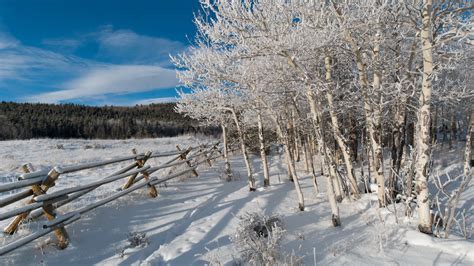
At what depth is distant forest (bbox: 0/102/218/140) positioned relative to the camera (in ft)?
174

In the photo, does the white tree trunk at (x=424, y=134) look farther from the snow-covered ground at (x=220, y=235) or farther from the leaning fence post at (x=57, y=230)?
the leaning fence post at (x=57, y=230)

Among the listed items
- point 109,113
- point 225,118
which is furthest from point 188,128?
point 225,118

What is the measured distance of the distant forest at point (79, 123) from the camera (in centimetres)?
5316

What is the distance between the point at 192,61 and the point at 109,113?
7849cm

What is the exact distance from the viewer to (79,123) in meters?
62.9

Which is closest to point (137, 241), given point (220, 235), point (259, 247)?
point (220, 235)

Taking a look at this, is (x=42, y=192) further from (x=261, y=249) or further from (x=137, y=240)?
(x=261, y=249)

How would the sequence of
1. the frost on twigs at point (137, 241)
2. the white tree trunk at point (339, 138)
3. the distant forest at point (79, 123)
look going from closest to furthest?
1. the frost on twigs at point (137, 241)
2. the white tree trunk at point (339, 138)
3. the distant forest at point (79, 123)

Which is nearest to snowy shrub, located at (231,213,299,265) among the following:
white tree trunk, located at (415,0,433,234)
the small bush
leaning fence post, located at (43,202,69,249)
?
the small bush

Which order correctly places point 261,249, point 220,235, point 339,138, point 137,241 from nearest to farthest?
point 261,249 < point 137,241 < point 220,235 < point 339,138

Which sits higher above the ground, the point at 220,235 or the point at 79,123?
the point at 79,123

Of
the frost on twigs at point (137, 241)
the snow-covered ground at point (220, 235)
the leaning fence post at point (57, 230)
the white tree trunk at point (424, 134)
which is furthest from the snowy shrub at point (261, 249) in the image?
the leaning fence post at point (57, 230)

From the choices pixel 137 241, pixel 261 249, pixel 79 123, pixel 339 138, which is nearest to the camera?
pixel 261 249

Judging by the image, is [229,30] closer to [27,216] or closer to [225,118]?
[27,216]
